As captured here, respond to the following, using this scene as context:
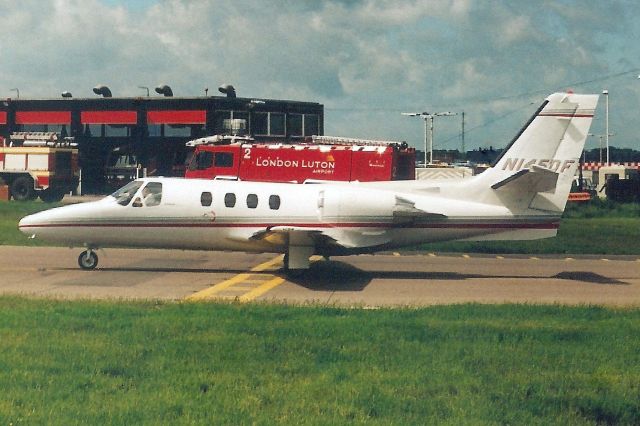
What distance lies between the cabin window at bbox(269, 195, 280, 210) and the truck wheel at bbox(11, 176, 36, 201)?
3092 centimetres

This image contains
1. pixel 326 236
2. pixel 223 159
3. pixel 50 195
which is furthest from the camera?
pixel 50 195

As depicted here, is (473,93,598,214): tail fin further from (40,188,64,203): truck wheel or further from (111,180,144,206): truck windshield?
(40,188,64,203): truck wheel

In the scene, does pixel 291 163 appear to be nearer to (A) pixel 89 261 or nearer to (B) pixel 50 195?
(A) pixel 89 261

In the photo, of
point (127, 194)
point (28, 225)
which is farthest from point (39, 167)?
point (127, 194)

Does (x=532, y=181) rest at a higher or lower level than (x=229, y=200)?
higher

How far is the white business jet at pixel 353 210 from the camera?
20.2 metres

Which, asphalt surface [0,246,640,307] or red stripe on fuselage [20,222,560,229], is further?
red stripe on fuselage [20,222,560,229]

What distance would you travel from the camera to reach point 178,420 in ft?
25.4

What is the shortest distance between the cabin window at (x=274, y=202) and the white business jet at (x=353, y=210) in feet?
0.08

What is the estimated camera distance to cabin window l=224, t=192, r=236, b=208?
66.9 feet

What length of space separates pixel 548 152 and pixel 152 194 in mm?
9848

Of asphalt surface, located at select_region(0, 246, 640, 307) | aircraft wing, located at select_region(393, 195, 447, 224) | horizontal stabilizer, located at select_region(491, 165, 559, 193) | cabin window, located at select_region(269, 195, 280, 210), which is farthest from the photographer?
cabin window, located at select_region(269, 195, 280, 210)

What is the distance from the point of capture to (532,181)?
66.0 ft

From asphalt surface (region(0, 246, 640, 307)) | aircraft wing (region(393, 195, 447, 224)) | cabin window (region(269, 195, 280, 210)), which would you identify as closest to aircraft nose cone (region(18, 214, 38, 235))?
asphalt surface (region(0, 246, 640, 307))
